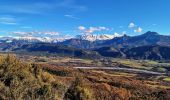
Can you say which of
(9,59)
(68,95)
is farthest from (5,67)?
(68,95)

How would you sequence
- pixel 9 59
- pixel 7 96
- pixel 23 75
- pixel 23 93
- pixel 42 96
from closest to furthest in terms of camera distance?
1. pixel 7 96
2. pixel 23 93
3. pixel 42 96
4. pixel 23 75
5. pixel 9 59

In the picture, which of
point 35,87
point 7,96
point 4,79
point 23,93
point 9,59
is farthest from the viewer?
Answer: point 9,59

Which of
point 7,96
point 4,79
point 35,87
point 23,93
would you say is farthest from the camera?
point 4,79

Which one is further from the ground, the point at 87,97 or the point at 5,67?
the point at 5,67

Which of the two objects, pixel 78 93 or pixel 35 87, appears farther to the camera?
pixel 78 93

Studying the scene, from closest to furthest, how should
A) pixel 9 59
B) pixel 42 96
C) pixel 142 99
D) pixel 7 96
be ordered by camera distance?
pixel 7 96 < pixel 42 96 < pixel 142 99 < pixel 9 59

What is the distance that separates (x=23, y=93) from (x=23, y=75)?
27086mm

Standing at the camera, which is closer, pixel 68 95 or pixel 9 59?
pixel 68 95

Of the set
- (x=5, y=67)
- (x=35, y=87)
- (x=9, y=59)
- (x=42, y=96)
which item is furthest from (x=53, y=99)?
(x=9, y=59)

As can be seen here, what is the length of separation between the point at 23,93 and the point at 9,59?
4653 centimetres

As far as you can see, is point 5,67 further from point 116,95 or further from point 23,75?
point 116,95

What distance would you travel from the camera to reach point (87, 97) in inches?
3474

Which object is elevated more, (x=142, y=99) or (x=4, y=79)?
(x=4, y=79)

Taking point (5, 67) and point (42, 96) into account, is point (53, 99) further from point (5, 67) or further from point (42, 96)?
point (5, 67)
